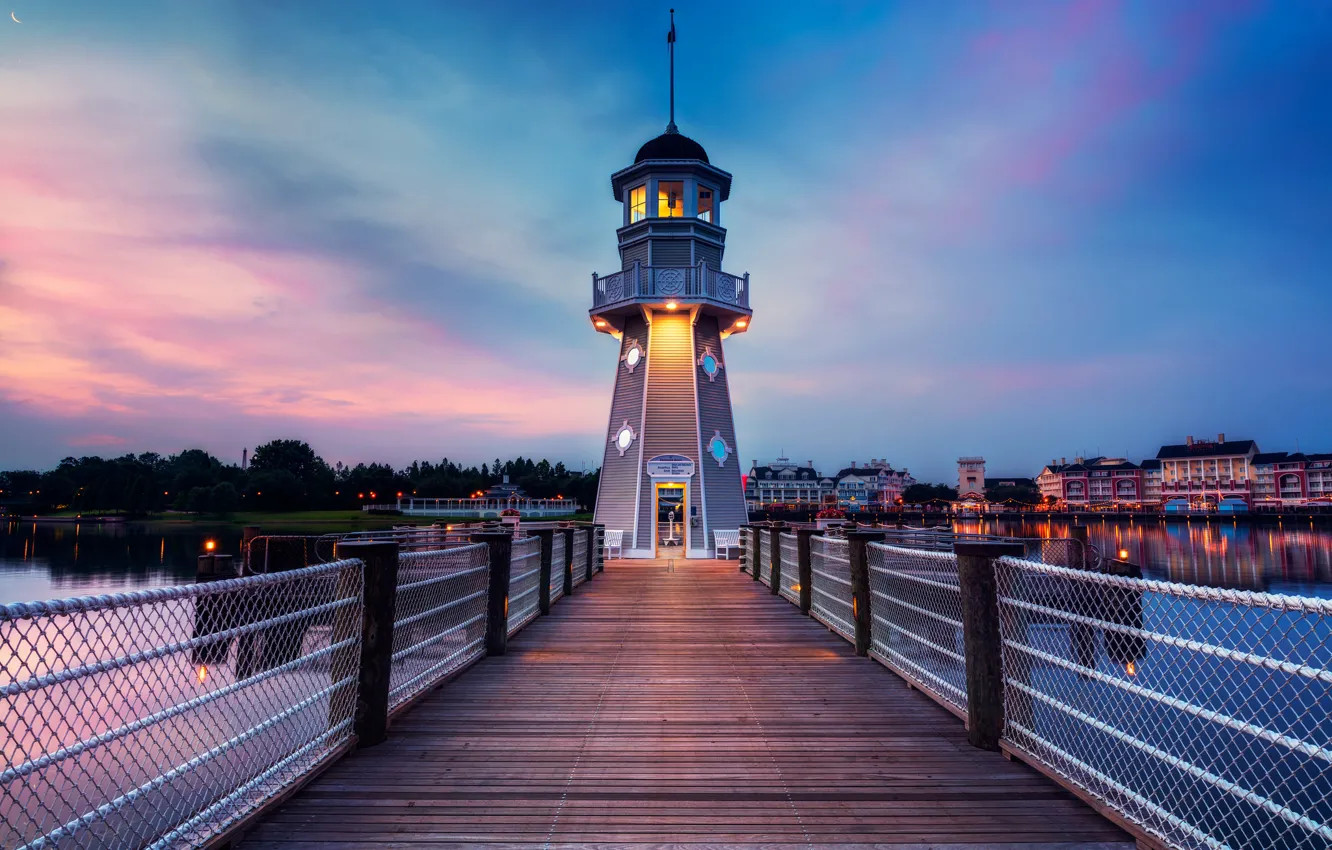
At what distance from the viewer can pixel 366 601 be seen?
16.1ft

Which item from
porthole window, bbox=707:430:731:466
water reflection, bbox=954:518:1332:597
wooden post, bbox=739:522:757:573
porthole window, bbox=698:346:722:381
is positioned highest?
porthole window, bbox=698:346:722:381

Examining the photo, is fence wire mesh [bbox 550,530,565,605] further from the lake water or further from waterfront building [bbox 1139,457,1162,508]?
waterfront building [bbox 1139,457,1162,508]

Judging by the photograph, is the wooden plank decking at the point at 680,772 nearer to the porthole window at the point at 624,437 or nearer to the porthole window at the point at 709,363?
the porthole window at the point at 624,437

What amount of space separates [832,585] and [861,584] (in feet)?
5.41

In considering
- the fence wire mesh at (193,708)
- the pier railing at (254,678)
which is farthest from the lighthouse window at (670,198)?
the fence wire mesh at (193,708)

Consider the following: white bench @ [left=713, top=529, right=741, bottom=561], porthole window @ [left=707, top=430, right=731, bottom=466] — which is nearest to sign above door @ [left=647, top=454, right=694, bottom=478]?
porthole window @ [left=707, top=430, right=731, bottom=466]

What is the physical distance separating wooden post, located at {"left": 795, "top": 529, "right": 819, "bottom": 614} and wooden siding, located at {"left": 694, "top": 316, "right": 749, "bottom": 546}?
9930 millimetres

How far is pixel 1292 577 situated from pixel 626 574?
31.8m

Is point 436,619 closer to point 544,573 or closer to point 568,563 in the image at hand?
point 544,573

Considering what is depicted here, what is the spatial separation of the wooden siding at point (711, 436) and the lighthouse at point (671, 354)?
0.11 ft

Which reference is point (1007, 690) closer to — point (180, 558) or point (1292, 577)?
point (1292, 577)

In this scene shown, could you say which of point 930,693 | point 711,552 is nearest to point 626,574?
point 711,552

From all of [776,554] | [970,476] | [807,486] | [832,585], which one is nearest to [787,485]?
[807,486]

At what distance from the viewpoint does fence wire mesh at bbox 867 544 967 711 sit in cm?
585
